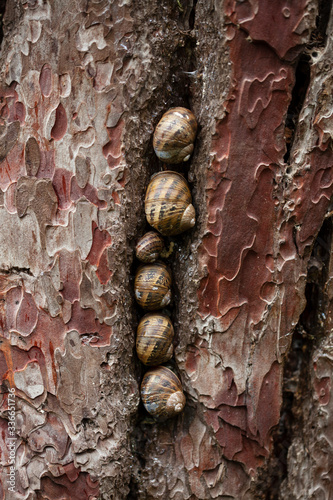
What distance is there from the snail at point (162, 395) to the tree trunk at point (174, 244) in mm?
43

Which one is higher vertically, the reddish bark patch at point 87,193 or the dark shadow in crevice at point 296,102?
the dark shadow in crevice at point 296,102

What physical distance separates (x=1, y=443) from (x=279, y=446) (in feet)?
3.27

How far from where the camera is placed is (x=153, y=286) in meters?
1.42

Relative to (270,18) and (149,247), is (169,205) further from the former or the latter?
(270,18)

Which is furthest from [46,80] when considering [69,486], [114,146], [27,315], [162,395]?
[69,486]

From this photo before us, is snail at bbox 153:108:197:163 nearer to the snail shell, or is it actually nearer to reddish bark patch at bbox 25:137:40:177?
the snail shell

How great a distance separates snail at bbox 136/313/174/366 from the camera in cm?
142

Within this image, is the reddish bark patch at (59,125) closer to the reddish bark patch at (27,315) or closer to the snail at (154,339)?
the reddish bark patch at (27,315)

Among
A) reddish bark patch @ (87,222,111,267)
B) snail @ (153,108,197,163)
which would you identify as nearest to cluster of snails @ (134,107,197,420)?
snail @ (153,108,197,163)

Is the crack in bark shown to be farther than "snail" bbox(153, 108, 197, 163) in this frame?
Yes

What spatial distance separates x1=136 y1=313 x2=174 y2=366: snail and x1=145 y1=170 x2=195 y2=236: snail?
0.30 metres

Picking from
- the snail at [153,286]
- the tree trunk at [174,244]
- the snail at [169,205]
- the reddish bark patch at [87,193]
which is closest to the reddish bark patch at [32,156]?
the tree trunk at [174,244]

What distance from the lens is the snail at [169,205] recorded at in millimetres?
1390

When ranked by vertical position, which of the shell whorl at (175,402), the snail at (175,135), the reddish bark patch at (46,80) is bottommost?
the shell whorl at (175,402)
